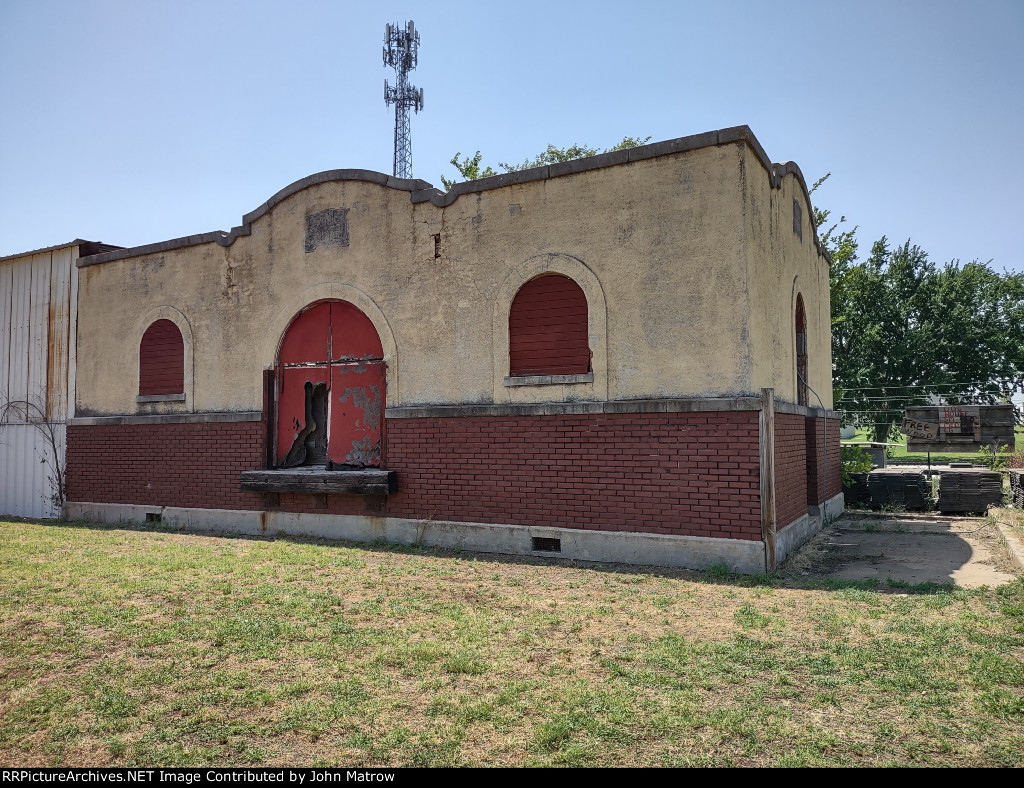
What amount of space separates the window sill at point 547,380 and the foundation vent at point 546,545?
190 centimetres

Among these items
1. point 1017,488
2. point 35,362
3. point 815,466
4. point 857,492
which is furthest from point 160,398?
point 1017,488

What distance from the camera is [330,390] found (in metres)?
10.8

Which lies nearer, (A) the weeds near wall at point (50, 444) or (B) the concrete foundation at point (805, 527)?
(B) the concrete foundation at point (805, 527)

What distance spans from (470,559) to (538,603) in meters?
2.36

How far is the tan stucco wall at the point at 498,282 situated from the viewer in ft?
26.2

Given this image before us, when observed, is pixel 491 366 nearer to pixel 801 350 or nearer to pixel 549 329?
pixel 549 329

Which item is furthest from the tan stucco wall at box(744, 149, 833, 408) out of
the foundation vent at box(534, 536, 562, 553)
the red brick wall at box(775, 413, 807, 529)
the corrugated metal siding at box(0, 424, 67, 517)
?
the corrugated metal siding at box(0, 424, 67, 517)

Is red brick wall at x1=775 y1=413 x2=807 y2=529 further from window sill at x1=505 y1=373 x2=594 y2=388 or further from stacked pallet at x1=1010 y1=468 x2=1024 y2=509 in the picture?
stacked pallet at x1=1010 y1=468 x2=1024 y2=509

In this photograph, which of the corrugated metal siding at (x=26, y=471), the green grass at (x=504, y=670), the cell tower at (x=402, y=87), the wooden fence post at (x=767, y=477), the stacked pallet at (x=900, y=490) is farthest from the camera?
the cell tower at (x=402, y=87)

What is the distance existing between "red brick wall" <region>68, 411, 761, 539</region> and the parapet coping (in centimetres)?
302

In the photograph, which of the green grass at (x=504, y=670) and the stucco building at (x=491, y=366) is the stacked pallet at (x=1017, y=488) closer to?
the stucco building at (x=491, y=366)

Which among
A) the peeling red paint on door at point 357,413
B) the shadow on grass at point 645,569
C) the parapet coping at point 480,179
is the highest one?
the parapet coping at point 480,179

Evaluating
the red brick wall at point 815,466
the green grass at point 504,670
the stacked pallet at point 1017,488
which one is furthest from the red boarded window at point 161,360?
the stacked pallet at point 1017,488

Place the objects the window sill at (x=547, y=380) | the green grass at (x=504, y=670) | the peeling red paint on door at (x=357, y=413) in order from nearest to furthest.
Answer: the green grass at (x=504, y=670)
the window sill at (x=547, y=380)
the peeling red paint on door at (x=357, y=413)
